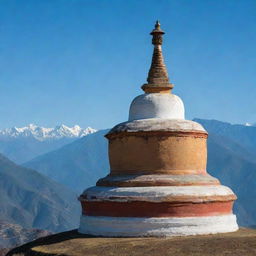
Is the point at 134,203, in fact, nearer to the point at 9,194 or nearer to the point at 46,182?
the point at 9,194

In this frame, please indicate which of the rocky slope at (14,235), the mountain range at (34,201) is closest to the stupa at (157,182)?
the rocky slope at (14,235)

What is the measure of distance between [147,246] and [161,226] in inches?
77.6

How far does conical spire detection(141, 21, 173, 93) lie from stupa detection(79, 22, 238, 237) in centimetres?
3

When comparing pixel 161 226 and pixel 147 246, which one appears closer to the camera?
pixel 147 246

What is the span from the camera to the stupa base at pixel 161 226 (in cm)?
1716

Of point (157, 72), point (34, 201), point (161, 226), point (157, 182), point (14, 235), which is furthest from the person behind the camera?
point (34, 201)

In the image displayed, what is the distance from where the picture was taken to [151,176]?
59.1 ft

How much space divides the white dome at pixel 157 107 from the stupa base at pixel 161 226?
358cm

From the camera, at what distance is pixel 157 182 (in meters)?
17.7

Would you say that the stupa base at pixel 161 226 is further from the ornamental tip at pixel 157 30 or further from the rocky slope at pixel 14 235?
the rocky slope at pixel 14 235

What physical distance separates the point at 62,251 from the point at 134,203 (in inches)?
102

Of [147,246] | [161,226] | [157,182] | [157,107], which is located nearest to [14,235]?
[157,107]

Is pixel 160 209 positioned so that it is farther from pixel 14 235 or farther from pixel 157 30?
pixel 14 235

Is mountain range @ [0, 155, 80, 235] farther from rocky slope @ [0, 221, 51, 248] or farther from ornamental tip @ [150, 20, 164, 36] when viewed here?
ornamental tip @ [150, 20, 164, 36]
